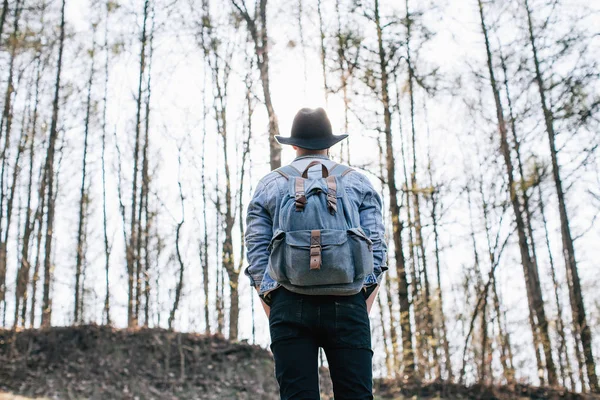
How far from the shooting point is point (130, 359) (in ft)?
41.5

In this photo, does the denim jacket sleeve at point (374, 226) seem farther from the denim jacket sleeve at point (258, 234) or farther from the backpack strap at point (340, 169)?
the denim jacket sleeve at point (258, 234)

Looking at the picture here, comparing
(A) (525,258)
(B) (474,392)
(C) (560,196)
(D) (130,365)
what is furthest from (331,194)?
(C) (560,196)

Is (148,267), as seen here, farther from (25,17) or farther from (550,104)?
(550,104)

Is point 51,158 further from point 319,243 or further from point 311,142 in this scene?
point 319,243

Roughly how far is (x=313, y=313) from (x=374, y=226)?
508 millimetres

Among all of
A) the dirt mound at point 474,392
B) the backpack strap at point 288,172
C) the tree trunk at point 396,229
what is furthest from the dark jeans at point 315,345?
the tree trunk at point 396,229

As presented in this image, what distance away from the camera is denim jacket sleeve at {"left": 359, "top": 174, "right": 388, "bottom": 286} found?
8.48 ft

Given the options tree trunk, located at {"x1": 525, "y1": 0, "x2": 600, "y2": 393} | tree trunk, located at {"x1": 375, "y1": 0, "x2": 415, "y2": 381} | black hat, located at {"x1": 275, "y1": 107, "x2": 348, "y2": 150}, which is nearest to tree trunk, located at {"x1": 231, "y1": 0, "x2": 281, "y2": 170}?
tree trunk, located at {"x1": 375, "y1": 0, "x2": 415, "y2": 381}

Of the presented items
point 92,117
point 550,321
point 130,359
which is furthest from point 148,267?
point 550,321

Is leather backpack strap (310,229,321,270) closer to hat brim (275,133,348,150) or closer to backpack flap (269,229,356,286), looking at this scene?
backpack flap (269,229,356,286)

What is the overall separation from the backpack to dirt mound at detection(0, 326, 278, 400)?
9.01 meters

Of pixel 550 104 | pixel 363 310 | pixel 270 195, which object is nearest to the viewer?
pixel 363 310

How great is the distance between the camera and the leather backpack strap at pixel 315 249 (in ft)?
7.52

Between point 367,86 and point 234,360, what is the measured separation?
6.50m
